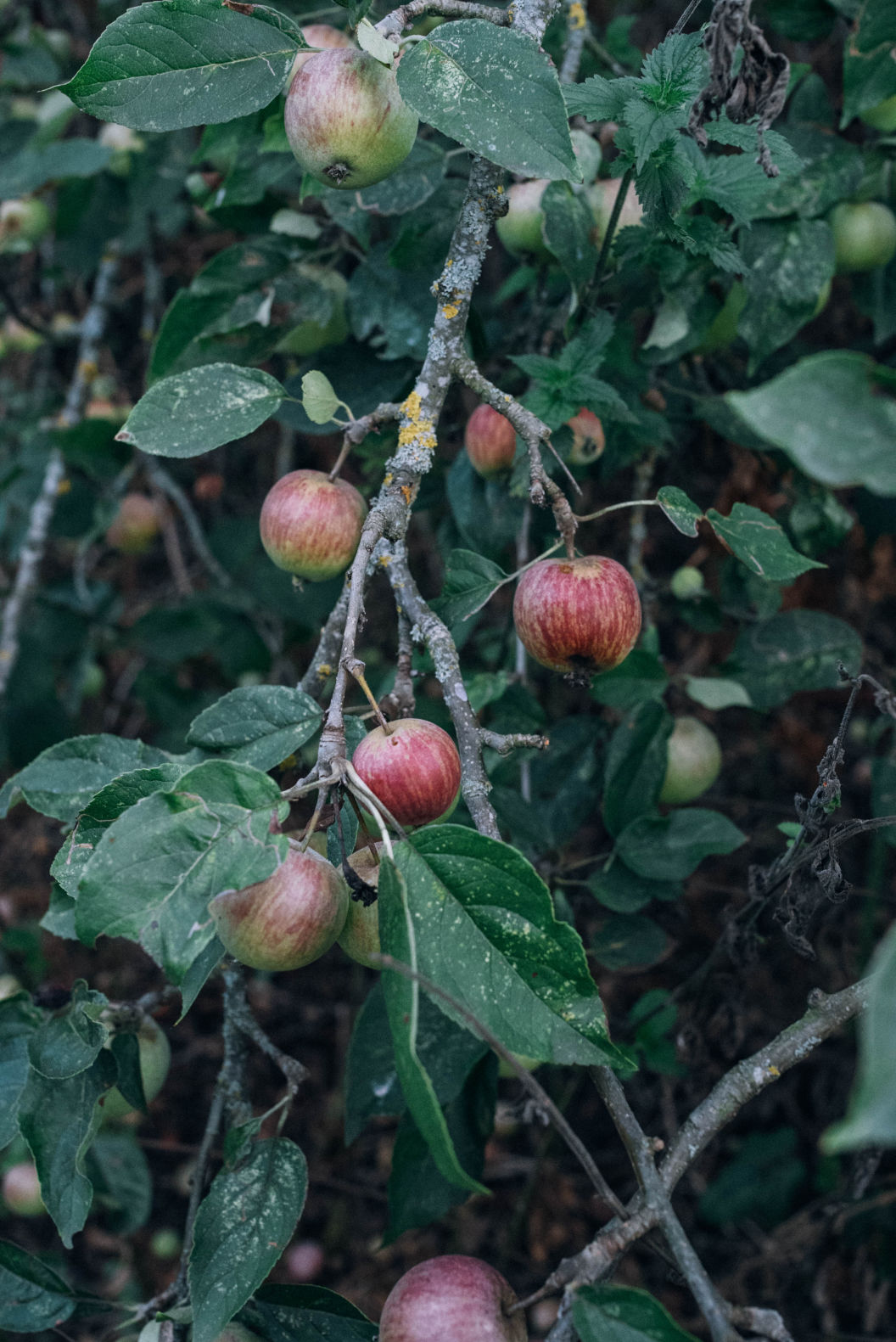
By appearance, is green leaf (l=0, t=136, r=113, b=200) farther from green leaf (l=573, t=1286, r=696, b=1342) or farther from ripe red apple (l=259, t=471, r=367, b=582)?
green leaf (l=573, t=1286, r=696, b=1342)

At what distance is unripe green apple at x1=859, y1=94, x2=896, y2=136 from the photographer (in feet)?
4.85

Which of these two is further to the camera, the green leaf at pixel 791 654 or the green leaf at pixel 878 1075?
the green leaf at pixel 791 654

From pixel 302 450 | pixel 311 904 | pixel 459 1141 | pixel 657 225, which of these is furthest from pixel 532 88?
pixel 302 450

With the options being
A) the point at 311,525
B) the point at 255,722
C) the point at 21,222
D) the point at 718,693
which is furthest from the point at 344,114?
the point at 21,222

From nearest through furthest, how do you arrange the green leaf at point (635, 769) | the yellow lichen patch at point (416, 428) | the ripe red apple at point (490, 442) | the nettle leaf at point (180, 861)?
the nettle leaf at point (180, 861), the yellow lichen patch at point (416, 428), the ripe red apple at point (490, 442), the green leaf at point (635, 769)

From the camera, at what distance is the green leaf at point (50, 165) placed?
75.7 inches

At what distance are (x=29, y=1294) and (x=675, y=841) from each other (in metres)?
1.07

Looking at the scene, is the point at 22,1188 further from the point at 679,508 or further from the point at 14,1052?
the point at 679,508

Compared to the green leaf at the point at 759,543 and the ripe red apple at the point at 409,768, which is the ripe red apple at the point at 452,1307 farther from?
the green leaf at the point at 759,543

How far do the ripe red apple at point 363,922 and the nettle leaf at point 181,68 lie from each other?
2.66 ft

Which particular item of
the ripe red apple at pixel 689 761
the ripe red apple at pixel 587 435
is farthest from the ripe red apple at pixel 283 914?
the ripe red apple at pixel 689 761

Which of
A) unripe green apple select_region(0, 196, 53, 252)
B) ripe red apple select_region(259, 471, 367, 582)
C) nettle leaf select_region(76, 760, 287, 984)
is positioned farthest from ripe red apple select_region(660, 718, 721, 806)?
unripe green apple select_region(0, 196, 53, 252)

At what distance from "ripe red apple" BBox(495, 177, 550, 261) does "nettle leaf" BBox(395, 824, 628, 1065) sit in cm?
98

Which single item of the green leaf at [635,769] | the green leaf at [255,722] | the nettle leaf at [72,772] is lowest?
the green leaf at [635,769]
